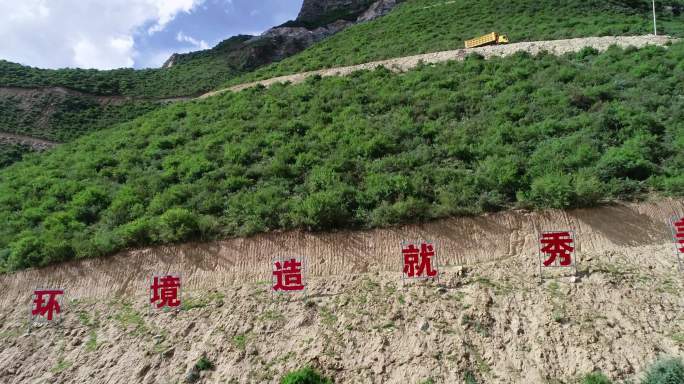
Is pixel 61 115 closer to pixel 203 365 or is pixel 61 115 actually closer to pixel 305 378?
pixel 203 365

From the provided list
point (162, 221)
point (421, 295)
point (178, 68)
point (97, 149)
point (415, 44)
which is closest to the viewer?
point (421, 295)

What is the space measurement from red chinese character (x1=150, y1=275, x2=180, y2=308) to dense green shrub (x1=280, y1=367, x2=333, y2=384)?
9.94ft

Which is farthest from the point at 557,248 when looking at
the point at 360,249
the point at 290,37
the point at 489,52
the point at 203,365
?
the point at 290,37

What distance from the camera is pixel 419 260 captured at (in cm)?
798

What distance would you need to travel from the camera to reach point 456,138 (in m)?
11.6

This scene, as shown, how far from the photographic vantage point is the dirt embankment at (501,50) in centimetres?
1870

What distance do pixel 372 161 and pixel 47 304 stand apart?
8.06m

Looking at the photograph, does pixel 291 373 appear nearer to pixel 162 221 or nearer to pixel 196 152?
pixel 162 221

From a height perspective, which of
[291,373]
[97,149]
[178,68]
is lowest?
[291,373]

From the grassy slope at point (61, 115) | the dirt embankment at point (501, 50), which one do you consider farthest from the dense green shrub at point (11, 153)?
the dirt embankment at point (501, 50)

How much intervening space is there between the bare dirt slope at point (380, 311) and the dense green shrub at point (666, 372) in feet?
0.74

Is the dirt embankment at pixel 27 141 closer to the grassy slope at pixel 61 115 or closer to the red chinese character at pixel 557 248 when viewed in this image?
the grassy slope at pixel 61 115

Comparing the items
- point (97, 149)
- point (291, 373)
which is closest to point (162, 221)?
point (291, 373)

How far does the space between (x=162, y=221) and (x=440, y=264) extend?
6.15 metres
